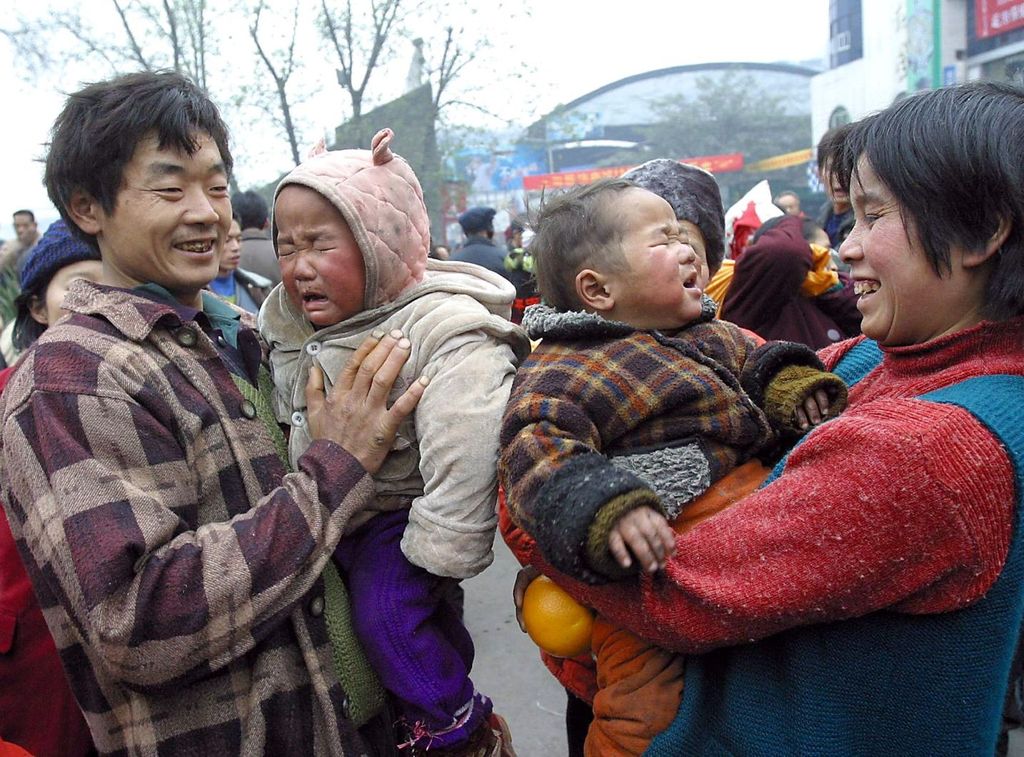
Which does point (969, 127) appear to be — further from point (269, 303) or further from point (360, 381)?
point (269, 303)

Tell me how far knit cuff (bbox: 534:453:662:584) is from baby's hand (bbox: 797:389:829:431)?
49 cm

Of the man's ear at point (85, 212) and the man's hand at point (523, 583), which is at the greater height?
the man's ear at point (85, 212)

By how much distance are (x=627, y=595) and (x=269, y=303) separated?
3.45 feet

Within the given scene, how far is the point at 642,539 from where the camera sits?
49.1 inches

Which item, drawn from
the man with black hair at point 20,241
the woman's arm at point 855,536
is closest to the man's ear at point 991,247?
the woman's arm at point 855,536

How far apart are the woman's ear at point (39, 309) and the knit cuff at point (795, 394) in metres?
2.39

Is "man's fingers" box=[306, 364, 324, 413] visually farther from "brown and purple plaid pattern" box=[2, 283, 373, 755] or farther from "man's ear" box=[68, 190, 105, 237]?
"man's ear" box=[68, 190, 105, 237]

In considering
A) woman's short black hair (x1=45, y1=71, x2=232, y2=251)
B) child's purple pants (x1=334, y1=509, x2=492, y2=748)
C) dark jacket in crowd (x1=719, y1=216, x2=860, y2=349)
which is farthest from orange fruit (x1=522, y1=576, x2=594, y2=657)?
dark jacket in crowd (x1=719, y1=216, x2=860, y2=349)

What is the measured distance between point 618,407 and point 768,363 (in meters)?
0.39

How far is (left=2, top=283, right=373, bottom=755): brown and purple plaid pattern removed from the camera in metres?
1.34

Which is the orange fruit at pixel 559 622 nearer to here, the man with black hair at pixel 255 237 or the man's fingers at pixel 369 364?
the man's fingers at pixel 369 364

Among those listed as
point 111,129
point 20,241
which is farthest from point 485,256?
point 111,129

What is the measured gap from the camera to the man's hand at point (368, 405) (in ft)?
5.20

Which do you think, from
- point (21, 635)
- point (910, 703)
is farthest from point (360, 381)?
point (910, 703)
